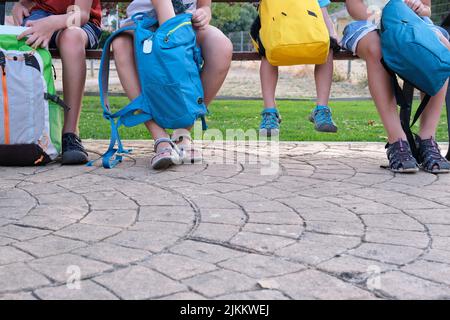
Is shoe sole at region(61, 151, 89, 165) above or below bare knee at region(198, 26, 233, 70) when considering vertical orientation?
below

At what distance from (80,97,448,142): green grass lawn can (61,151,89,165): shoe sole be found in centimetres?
183

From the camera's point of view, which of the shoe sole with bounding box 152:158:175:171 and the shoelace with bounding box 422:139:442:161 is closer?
the shoe sole with bounding box 152:158:175:171

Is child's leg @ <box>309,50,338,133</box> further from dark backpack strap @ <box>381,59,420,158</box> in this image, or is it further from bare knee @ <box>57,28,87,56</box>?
bare knee @ <box>57,28,87,56</box>

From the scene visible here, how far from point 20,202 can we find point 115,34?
4.07 ft

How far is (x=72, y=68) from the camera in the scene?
12.5 feet

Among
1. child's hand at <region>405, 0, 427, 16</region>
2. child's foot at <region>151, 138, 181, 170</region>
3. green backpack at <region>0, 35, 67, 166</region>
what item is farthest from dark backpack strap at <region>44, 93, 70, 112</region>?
child's hand at <region>405, 0, 427, 16</region>

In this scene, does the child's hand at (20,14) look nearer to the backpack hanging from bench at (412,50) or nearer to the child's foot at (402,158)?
the backpack hanging from bench at (412,50)

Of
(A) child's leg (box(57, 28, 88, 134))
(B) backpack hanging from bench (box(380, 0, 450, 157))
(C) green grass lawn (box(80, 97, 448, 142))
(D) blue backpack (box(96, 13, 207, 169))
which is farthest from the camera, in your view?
(C) green grass lawn (box(80, 97, 448, 142))

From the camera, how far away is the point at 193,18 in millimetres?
3684

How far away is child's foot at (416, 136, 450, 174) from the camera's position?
354 cm

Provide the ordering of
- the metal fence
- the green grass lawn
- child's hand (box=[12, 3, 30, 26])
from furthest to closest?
the metal fence → the green grass lawn → child's hand (box=[12, 3, 30, 26])

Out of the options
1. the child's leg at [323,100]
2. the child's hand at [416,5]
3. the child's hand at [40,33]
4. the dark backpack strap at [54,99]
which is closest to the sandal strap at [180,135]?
the dark backpack strap at [54,99]

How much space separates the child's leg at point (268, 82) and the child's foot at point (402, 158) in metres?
0.80

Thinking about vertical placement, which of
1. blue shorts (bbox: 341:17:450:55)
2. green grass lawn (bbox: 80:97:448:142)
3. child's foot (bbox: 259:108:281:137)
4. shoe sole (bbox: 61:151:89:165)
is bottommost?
green grass lawn (bbox: 80:97:448:142)
